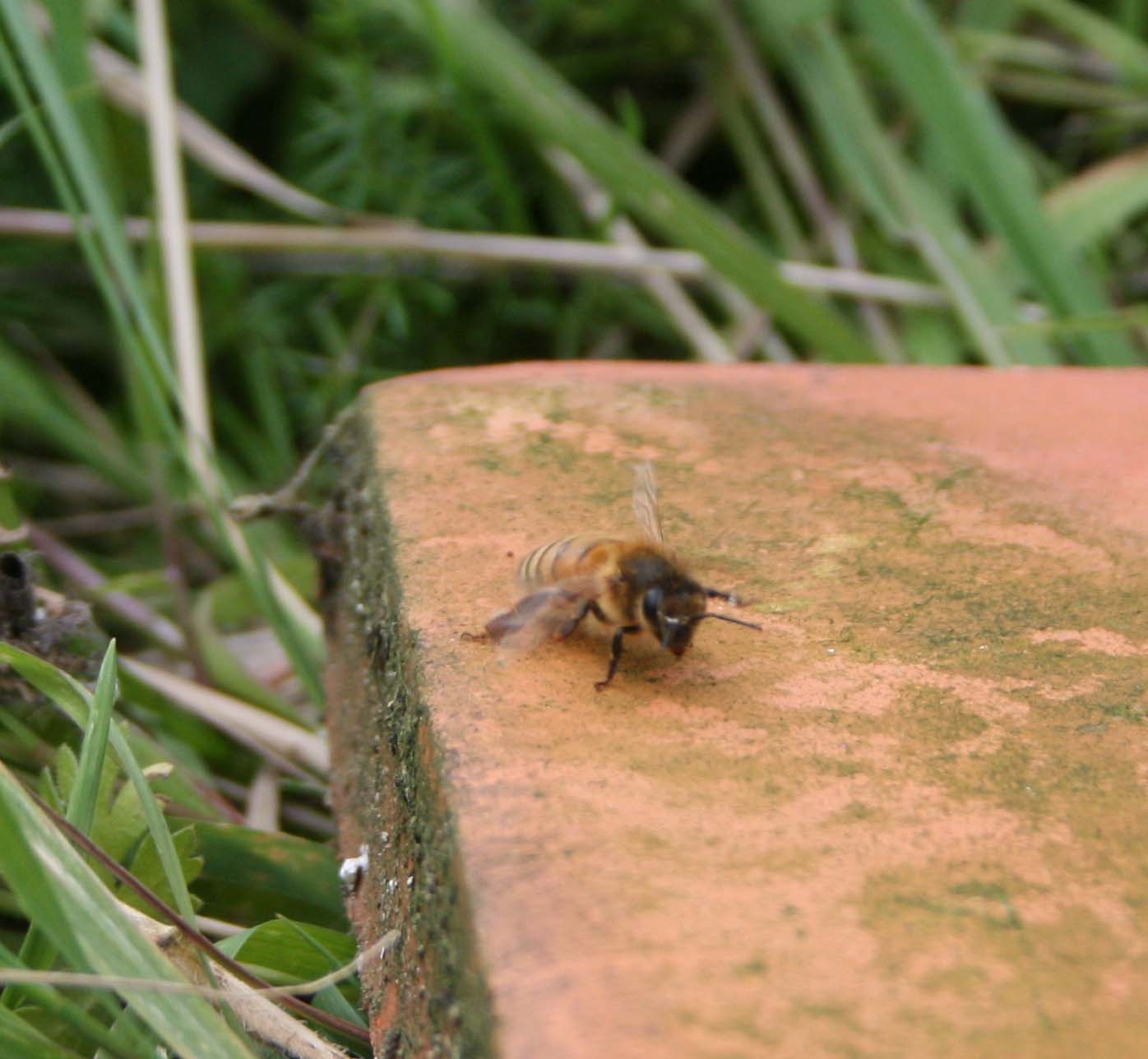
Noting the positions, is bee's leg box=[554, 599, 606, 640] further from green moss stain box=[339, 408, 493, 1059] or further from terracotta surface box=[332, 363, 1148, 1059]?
green moss stain box=[339, 408, 493, 1059]

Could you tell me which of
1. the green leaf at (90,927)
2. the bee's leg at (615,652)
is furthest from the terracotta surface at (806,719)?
the green leaf at (90,927)

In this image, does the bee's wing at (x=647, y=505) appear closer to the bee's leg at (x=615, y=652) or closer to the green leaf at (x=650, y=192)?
the bee's leg at (x=615, y=652)

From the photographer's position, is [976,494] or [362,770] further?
[976,494]

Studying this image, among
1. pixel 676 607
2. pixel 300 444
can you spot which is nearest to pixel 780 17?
pixel 300 444

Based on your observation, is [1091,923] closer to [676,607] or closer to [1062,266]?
[676,607]

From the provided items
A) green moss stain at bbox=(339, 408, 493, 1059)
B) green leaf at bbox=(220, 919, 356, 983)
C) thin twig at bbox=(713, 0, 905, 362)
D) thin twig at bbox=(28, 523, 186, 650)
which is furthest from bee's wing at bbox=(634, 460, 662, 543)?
thin twig at bbox=(713, 0, 905, 362)

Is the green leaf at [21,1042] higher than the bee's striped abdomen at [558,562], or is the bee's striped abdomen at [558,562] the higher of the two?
the bee's striped abdomen at [558,562]

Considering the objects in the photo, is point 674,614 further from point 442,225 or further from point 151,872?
point 442,225
